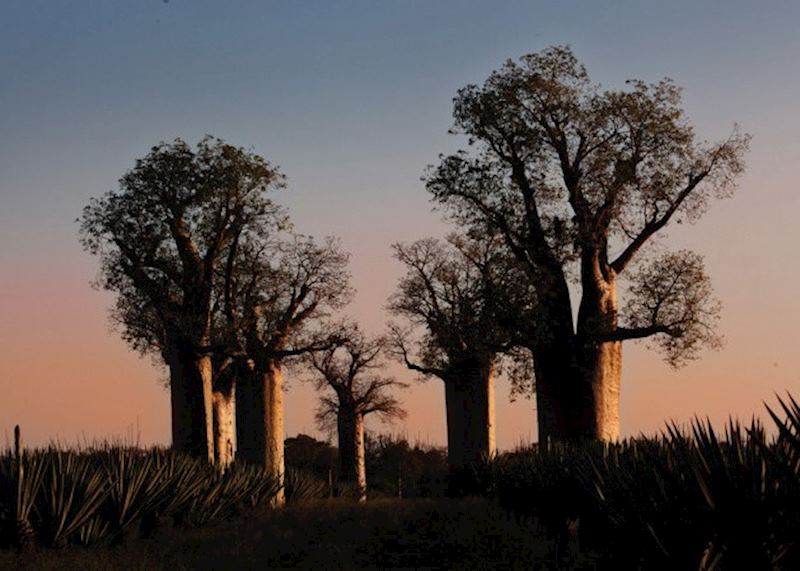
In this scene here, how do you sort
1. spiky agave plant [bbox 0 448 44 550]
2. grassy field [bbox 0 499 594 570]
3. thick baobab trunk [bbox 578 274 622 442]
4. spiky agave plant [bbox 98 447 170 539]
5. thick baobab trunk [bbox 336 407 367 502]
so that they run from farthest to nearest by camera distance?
thick baobab trunk [bbox 336 407 367 502], thick baobab trunk [bbox 578 274 622 442], spiky agave plant [bbox 98 447 170 539], spiky agave plant [bbox 0 448 44 550], grassy field [bbox 0 499 594 570]

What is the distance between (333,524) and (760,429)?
1177 centimetres

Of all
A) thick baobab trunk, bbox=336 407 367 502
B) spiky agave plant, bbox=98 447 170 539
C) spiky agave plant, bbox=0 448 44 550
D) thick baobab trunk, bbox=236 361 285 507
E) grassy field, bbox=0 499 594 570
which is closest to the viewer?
grassy field, bbox=0 499 594 570

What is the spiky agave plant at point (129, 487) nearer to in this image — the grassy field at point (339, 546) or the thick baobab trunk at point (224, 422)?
the grassy field at point (339, 546)

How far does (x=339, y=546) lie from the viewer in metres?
17.2

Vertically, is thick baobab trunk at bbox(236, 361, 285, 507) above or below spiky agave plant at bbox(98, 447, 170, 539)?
above

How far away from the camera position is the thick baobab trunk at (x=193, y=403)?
28656 millimetres

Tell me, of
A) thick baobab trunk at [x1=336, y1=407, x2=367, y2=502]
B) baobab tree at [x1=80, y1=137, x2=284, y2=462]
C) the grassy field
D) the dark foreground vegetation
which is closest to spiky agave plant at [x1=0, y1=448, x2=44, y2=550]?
the dark foreground vegetation

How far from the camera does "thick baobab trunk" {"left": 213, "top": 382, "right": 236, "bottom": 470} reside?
29.8 metres

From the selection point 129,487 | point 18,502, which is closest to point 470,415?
point 129,487

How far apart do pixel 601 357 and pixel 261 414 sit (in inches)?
430

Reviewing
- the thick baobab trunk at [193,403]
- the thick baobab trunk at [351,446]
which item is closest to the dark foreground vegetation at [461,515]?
the thick baobab trunk at [193,403]

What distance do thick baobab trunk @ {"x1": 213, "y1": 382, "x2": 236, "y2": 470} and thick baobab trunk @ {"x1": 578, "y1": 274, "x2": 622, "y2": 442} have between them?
32.1 ft

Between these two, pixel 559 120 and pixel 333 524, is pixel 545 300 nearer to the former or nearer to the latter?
pixel 559 120

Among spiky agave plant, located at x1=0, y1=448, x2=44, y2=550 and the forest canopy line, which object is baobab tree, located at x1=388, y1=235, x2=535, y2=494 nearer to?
the forest canopy line
